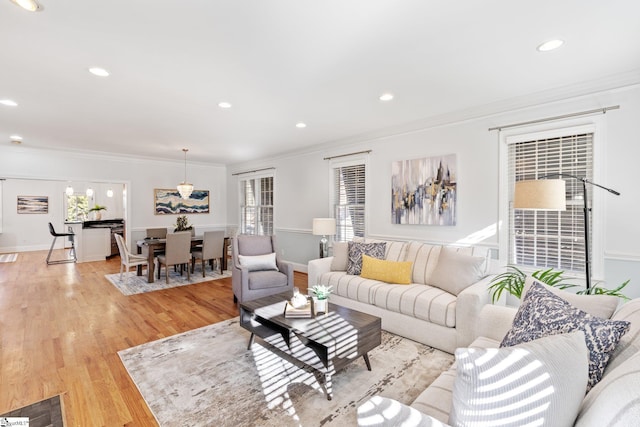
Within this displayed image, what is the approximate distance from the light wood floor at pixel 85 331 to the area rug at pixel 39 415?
0.16 ft

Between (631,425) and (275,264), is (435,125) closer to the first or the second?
(275,264)

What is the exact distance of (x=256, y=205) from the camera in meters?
7.83

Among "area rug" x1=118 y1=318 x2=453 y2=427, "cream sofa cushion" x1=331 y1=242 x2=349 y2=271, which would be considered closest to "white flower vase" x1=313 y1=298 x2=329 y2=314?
"area rug" x1=118 y1=318 x2=453 y2=427

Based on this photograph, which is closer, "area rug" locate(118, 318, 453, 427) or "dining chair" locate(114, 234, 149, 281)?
"area rug" locate(118, 318, 453, 427)

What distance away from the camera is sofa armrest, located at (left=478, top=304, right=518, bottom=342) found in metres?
2.02

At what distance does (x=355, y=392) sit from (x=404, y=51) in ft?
8.62

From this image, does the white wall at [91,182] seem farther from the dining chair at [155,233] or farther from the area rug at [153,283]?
the area rug at [153,283]

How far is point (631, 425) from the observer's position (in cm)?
75

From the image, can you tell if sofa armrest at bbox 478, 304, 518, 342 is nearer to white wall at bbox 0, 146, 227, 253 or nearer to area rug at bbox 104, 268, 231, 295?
area rug at bbox 104, 268, 231, 295

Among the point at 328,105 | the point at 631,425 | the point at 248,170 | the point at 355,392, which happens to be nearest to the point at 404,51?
the point at 328,105

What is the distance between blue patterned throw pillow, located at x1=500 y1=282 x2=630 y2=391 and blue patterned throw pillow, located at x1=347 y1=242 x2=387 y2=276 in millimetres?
2224

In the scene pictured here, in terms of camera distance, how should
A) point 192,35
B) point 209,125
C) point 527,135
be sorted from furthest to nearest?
point 209,125, point 527,135, point 192,35

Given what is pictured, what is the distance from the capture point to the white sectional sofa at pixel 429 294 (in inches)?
108

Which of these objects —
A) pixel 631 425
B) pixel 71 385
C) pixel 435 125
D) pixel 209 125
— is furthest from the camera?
pixel 209 125
